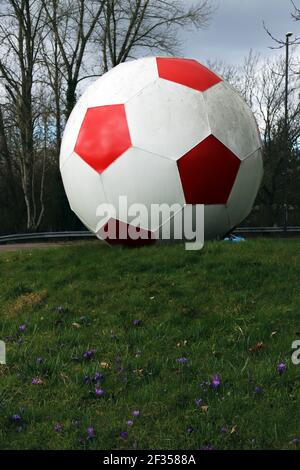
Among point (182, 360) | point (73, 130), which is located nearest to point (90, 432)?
point (182, 360)

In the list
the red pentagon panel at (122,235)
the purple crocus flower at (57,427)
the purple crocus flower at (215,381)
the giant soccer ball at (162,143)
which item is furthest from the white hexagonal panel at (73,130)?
the purple crocus flower at (57,427)

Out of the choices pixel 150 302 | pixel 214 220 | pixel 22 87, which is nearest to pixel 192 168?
pixel 214 220

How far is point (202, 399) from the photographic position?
2834 millimetres

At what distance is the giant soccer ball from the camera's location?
520 centimetres

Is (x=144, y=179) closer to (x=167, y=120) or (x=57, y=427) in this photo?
(x=167, y=120)

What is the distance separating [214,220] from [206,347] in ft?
7.93

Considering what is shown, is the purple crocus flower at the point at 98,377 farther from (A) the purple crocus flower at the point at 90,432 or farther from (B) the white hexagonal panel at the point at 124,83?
(B) the white hexagonal panel at the point at 124,83

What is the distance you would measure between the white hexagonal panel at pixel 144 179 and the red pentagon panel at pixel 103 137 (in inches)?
4.3

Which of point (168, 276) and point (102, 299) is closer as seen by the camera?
point (102, 299)

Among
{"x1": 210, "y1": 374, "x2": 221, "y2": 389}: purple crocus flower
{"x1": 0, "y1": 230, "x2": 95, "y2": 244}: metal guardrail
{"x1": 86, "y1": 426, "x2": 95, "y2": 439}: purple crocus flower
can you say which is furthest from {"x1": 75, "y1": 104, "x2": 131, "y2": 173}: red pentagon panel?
{"x1": 0, "y1": 230, "x2": 95, "y2": 244}: metal guardrail
